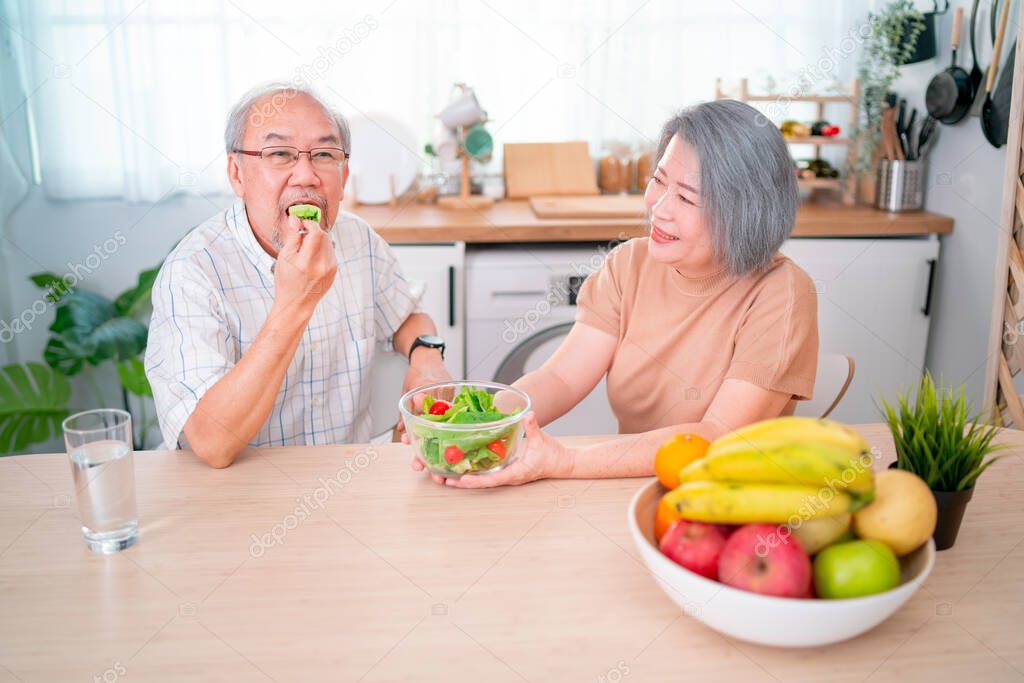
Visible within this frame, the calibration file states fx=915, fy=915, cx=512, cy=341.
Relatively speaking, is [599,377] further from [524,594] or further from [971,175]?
[971,175]

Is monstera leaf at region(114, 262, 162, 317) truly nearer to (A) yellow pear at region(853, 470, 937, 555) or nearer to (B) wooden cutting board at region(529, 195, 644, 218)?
(B) wooden cutting board at region(529, 195, 644, 218)

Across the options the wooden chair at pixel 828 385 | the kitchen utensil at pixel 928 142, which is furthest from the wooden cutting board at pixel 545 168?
the wooden chair at pixel 828 385

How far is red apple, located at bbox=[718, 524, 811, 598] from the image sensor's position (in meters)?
0.88

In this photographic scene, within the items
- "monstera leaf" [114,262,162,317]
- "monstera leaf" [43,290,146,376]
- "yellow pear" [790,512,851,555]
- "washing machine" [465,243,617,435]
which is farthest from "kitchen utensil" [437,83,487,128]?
"yellow pear" [790,512,851,555]

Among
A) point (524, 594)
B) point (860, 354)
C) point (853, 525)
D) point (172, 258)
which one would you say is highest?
point (172, 258)

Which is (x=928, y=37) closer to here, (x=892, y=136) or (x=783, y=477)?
(x=892, y=136)

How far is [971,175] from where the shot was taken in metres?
2.76

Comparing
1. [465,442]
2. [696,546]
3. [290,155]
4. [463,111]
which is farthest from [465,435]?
[463,111]

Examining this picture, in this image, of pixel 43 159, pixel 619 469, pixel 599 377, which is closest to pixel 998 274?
pixel 599 377

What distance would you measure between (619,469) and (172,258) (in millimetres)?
874

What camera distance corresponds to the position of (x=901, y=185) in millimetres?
2977

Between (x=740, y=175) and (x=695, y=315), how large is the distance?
28cm

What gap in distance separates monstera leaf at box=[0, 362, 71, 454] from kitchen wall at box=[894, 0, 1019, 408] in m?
2.74

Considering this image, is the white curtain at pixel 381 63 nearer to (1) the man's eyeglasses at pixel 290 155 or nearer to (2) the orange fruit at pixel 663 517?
(1) the man's eyeglasses at pixel 290 155
